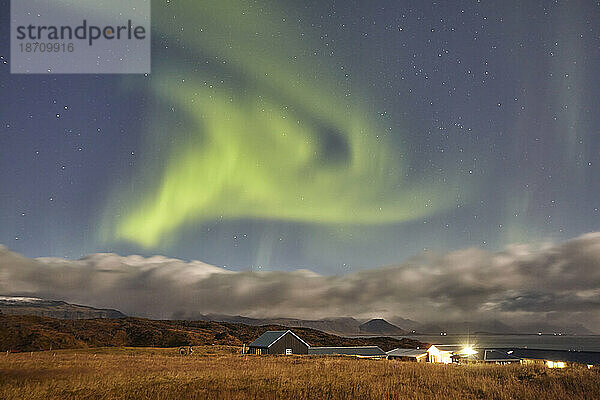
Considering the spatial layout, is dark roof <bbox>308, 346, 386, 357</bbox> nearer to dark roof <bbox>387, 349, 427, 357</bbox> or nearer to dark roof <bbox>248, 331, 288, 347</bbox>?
dark roof <bbox>387, 349, 427, 357</bbox>

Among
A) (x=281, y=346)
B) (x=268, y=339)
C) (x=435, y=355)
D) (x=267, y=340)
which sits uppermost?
(x=268, y=339)

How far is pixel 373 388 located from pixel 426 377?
5632 mm

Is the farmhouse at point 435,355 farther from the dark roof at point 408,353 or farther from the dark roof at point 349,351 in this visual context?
the dark roof at point 349,351

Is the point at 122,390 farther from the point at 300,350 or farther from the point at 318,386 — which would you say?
the point at 300,350

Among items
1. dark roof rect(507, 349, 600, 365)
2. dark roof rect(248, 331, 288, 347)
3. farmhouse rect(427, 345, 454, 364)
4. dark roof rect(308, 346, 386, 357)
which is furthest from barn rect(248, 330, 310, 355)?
dark roof rect(507, 349, 600, 365)

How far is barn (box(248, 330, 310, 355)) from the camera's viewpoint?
88250 mm

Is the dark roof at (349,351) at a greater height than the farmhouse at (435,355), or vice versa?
the dark roof at (349,351)

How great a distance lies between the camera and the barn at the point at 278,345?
8825 centimetres

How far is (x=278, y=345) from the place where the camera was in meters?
A: 90.2

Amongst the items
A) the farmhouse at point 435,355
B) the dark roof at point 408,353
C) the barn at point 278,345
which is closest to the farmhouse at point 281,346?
the barn at point 278,345

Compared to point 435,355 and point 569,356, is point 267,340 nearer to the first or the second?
point 435,355

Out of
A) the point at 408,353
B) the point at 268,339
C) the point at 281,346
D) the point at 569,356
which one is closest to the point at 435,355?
the point at 408,353

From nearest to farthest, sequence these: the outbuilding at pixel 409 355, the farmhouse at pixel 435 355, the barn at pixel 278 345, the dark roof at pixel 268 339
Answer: the barn at pixel 278 345 < the dark roof at pixel 268 339 < the outbuilding at pixel 409 355 < the farmhouse at pixel 435 355

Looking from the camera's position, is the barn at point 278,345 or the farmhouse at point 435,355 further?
the farmhouse at point 435,355
